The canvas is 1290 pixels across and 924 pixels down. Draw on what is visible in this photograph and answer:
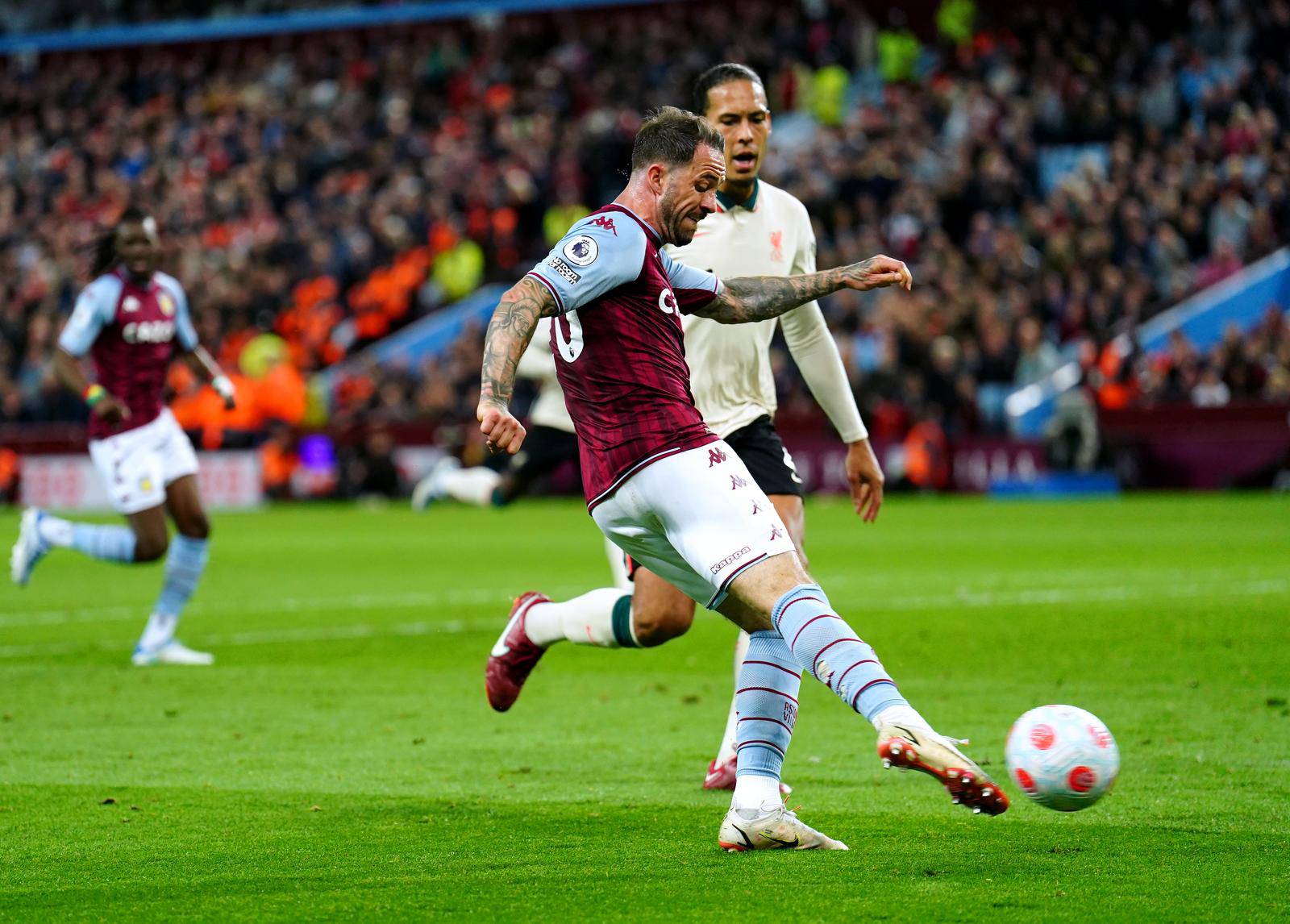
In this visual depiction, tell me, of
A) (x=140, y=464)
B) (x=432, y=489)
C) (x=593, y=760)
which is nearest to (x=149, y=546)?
(x=140, y=464)

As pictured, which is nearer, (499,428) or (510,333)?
(499,428)

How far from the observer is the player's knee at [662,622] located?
625cm

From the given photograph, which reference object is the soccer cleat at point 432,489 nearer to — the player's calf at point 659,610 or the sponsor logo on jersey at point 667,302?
the player's calf at point 659,610

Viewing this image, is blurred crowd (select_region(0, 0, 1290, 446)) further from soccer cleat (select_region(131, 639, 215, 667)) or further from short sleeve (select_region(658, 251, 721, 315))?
short sleeve (select_region(658, 251, 721, 315))

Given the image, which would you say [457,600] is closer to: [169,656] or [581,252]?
[169,656]

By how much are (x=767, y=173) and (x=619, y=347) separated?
78.8 ft

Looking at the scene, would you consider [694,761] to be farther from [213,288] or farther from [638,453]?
[213,288]

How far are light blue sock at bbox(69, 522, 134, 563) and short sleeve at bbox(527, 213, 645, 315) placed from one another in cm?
626

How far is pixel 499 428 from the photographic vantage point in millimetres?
4785

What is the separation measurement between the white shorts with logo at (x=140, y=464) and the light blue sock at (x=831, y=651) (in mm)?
6221

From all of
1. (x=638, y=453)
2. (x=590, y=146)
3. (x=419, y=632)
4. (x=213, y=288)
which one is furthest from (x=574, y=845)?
(x=213, y=288)

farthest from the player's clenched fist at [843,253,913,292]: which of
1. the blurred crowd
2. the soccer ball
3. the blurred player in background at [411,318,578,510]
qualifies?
the blurred crowd

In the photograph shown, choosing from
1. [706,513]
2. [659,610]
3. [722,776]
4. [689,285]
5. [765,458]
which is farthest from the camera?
[765,458]

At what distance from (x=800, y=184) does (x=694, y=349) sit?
2163 centimetres
